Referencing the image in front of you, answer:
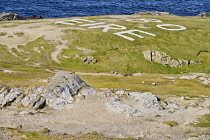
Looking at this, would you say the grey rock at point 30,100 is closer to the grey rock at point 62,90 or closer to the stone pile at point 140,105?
the grey rock at point 62,90

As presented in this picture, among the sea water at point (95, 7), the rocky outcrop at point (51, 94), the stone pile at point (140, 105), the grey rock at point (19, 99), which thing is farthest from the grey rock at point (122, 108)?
the sea water at point (95, 7)

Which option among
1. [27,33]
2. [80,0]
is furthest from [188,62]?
[80,0]

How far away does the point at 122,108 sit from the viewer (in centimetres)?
3709

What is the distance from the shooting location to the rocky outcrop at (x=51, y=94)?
36375 millimetres

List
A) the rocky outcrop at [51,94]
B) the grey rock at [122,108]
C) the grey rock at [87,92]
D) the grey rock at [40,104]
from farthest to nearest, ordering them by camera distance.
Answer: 1. the grey rock at [87,92]
2. the rocky outcrop at [51,94]
3. the grey rock at [122,108]
4. the grey rock at [40,104]

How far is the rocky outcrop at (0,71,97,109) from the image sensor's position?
36.4 metres

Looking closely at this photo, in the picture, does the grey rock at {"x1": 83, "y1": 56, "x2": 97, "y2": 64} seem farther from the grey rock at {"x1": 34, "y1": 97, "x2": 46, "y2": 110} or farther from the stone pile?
the grey rock at {"x1": 34, "y1": 97, "x2": 46, "y2": 110}

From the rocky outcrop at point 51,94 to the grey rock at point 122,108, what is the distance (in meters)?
4.46

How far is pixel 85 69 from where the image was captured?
70.1m

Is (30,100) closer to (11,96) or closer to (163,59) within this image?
(11,96)

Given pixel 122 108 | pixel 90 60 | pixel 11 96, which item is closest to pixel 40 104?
pixel 11 96

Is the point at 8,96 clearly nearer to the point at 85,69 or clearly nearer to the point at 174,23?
the point at 85,69

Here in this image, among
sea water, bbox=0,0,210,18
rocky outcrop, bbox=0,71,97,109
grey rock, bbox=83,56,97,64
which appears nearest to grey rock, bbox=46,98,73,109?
rocky outcrop, bbox=0,71,97,109

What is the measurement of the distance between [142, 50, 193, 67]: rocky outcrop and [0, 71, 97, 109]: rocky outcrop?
131 ft
